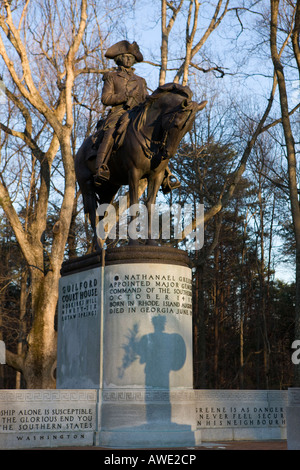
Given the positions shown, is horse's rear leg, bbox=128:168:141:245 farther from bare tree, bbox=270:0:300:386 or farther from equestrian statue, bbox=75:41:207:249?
bare tree, bbox=270:0:300:386

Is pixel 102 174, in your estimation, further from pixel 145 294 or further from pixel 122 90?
pixel 145 294

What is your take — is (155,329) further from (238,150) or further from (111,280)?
(238,150)

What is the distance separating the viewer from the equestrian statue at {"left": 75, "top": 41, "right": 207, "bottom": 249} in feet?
38.1

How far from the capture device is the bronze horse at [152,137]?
37.6 feet

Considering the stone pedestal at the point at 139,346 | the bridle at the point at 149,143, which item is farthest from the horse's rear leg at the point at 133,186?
the stone pedestal at the point at 139,346

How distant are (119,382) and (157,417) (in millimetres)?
852

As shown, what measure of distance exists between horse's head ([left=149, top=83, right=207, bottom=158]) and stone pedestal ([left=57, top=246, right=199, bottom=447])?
1907 mm

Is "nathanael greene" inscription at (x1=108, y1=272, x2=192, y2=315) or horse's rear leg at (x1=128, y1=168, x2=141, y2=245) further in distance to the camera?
horse's rear leg at (x1=128, y1=168, x2=141, y2=245)

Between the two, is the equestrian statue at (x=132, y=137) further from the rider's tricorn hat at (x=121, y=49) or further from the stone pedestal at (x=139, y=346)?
the stone pedestal at (x=139, y=346)

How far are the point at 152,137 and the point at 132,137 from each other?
0.37 m

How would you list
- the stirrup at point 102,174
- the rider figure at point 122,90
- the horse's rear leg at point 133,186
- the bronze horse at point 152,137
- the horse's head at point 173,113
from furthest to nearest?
the rider figure at point 122,90
the stirrup at point 102,174
the horse's rear leg at point 133,186
the bronze horse at point 152,137
the horse's head at point 173,113

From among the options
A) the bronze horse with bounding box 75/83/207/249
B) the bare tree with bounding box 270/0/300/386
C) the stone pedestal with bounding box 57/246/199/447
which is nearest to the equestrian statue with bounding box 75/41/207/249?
the bronze horse with bounding box 75/83/207/249

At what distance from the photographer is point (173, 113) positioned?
1141 centimetres

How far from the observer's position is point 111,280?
1147cm
